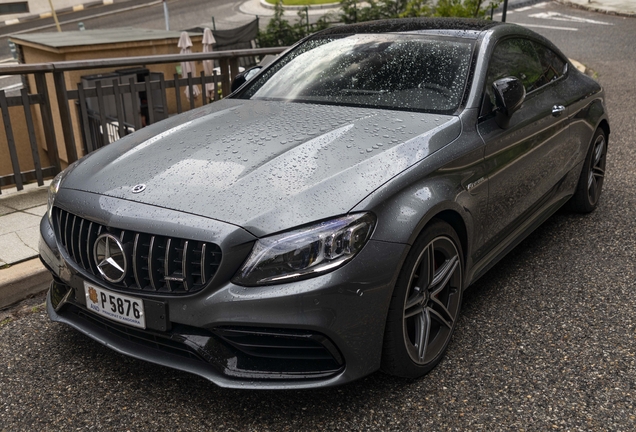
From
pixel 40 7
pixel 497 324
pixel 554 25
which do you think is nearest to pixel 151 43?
pixel 497 324

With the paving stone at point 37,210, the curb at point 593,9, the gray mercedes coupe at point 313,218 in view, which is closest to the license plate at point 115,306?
the gray mercedes coupe at point 313,218

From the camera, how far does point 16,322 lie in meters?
3.73

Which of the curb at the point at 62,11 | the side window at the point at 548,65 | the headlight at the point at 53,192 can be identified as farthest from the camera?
the curb at the point at 62,11

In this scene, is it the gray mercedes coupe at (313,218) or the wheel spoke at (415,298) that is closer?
the gray mercedes coupe at (313,218)

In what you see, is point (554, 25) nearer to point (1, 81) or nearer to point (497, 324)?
point (1, 81)

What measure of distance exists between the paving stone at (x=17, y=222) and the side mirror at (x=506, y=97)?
333 cm

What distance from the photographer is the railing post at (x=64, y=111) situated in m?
5.84

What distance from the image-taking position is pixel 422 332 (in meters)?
2.99

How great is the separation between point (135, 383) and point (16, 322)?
1084 millimetres

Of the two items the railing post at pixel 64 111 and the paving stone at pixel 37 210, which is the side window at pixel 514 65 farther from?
the railing post at pixel 64 111

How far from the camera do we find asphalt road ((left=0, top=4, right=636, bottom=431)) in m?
2.78

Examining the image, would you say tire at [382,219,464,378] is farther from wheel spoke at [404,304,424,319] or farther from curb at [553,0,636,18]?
curb at [553,0,636,18]

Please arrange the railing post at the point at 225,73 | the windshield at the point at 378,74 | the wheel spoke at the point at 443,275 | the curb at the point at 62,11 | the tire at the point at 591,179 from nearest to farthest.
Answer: the wheel spoke at the point at 443,275, the windshield at the point at 378,74, the tire at the point at 591,179, the railing post at the point at 225,73, the curb at the point at 62,11

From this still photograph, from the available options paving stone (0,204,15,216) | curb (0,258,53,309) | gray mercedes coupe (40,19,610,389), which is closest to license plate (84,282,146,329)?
gray mercedes coupe (40,19,610,389)
